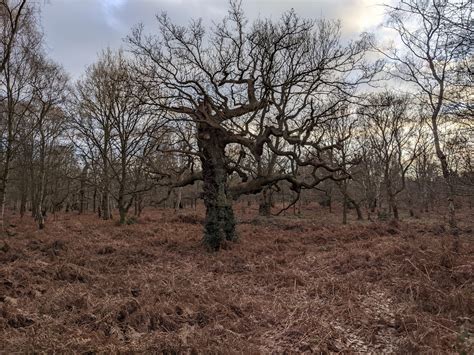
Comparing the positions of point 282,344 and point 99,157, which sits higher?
point 99,157

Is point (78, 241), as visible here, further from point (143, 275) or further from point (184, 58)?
point (184, 58)

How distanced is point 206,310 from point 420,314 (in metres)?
3.33

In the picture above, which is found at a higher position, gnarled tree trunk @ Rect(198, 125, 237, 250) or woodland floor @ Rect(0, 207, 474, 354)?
gnarled tree trunk @ Rect(198, 125, 237, 250)

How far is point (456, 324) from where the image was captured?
15.9 ft

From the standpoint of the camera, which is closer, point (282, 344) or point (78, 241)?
point (282, 344)

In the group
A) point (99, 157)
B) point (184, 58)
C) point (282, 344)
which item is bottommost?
point (282, 344)

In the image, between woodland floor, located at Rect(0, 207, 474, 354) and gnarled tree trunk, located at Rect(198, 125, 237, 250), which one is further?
gnarled tree trunk, located at Rect(198, 125, 237, 250)

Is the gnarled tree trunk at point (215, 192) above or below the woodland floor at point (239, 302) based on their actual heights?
above

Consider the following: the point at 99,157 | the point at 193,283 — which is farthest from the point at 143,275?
the point at 99,157

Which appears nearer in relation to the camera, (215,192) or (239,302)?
(239,302)

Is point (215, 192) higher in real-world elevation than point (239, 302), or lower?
higher

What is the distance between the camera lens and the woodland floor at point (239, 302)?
4.36 metres

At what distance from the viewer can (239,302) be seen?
6.02m

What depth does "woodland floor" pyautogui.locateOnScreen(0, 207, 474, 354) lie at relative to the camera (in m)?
4.36
